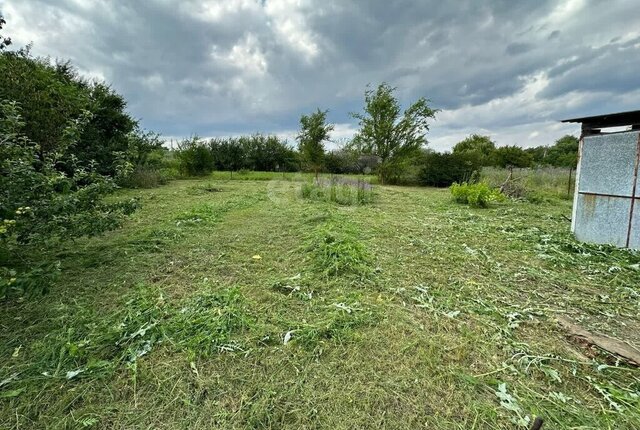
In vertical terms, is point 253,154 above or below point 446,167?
above

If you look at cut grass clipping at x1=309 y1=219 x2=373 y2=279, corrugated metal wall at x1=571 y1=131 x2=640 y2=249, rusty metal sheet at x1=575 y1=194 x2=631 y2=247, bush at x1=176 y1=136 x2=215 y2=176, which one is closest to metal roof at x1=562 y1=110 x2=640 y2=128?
corrugated metal wall at x1=571 y1=131 x2=640 y2=249

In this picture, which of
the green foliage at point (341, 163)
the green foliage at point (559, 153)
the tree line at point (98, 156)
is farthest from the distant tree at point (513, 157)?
the green foliage at point (341, 163)

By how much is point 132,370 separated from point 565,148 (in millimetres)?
39193

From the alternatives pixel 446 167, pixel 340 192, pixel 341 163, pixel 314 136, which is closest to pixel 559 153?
pixel 446 167

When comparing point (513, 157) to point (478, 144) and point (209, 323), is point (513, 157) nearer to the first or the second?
point (478, 144)

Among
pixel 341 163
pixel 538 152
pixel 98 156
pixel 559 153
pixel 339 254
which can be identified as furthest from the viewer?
pixel 538 152

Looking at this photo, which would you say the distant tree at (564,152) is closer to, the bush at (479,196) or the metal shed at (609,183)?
the bush at (479,196)

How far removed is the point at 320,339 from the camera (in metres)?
1.71

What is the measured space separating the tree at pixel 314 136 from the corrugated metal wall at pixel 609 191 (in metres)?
10.4

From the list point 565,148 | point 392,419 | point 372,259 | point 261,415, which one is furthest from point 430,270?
point 565,148

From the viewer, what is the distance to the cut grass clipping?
8.80 feet

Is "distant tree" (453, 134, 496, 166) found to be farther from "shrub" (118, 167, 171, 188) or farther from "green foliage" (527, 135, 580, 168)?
"shrub" (118, 167, 171, 188)

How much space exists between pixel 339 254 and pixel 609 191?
346 centimetres

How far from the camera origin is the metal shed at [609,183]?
3.19m
